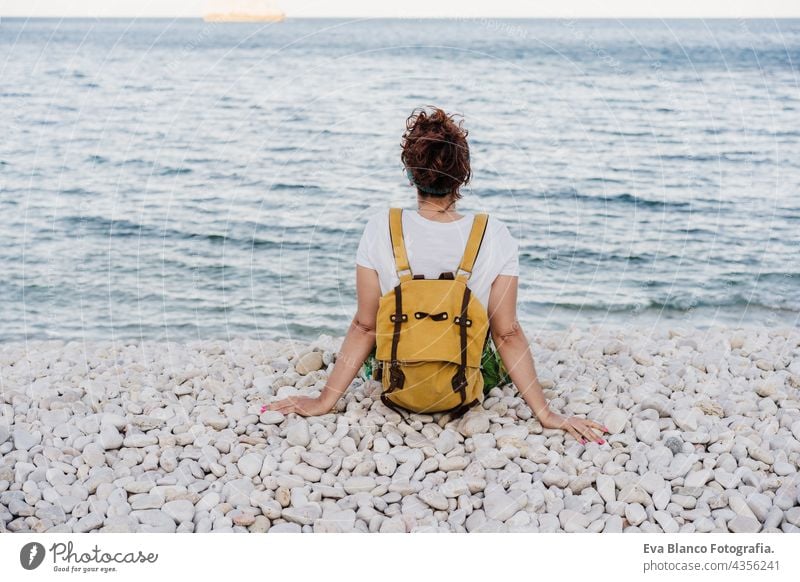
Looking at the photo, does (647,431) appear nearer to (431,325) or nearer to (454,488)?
(454,488)

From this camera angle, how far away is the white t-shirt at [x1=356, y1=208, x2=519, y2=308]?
3900 millimetres

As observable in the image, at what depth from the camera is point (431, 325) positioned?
3.83 m

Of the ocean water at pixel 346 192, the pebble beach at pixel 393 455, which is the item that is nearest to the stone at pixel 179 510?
the pebble beach at pixel 393 455

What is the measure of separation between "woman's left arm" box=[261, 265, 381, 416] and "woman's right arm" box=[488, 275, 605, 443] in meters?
0.58

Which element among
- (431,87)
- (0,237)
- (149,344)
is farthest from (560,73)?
(149,344)

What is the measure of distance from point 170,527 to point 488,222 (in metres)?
1.94

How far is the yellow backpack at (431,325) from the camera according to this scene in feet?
12.5

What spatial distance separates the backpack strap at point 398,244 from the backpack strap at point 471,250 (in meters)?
0.24

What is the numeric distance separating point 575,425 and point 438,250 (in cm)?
113

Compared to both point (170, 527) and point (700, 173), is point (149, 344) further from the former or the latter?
point (700, 173)

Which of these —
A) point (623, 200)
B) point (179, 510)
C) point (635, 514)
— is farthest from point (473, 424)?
point (623, 200)

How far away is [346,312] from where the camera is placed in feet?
28.0

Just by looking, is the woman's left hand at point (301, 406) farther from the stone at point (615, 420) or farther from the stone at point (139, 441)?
the stone at point (615, 420)

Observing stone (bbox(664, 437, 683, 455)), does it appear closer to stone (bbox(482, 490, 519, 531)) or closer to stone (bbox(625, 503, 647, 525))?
stone (bbox(625, 503, 647, 525))
